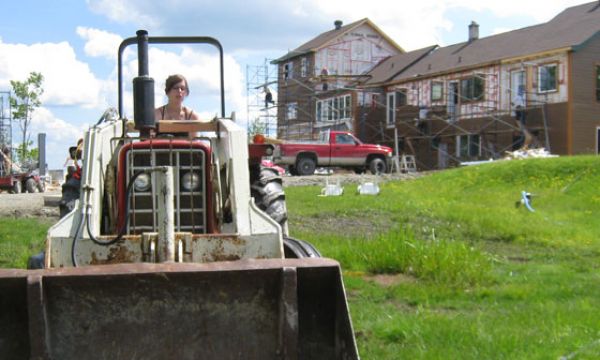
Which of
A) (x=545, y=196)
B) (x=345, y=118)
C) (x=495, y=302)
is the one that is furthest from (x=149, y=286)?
(x=345, y=118)

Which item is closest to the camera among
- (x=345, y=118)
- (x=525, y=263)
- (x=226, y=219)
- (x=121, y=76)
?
(x=226, y=219)

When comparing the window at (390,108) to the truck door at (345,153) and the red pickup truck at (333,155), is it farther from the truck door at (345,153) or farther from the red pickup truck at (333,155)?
the truck door at (345,153)

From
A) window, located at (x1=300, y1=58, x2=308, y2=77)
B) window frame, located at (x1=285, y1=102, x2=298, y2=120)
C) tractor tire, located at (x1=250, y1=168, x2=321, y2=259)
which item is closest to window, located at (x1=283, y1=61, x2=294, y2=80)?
window, located at (x1=300, y1=58, x2=308, y2=77)

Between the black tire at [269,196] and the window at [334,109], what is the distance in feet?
146

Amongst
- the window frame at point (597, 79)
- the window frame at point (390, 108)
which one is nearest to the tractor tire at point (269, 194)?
the window frame at point (597, 79)

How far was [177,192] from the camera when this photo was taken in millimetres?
5535

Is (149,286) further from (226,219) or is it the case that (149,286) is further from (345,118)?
(345,118)

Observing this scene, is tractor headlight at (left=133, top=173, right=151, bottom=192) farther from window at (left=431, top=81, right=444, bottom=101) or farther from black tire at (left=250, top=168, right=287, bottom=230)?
window at (left=431, top=81, right=444, bottom=101)

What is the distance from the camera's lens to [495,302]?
7.40 metres

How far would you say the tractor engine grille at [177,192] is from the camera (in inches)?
215

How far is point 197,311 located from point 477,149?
127 ft

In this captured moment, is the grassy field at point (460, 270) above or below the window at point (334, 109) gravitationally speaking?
below

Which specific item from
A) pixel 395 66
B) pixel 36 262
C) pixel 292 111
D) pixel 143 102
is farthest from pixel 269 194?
pixel 292 111

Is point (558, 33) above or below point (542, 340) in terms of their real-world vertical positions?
above
